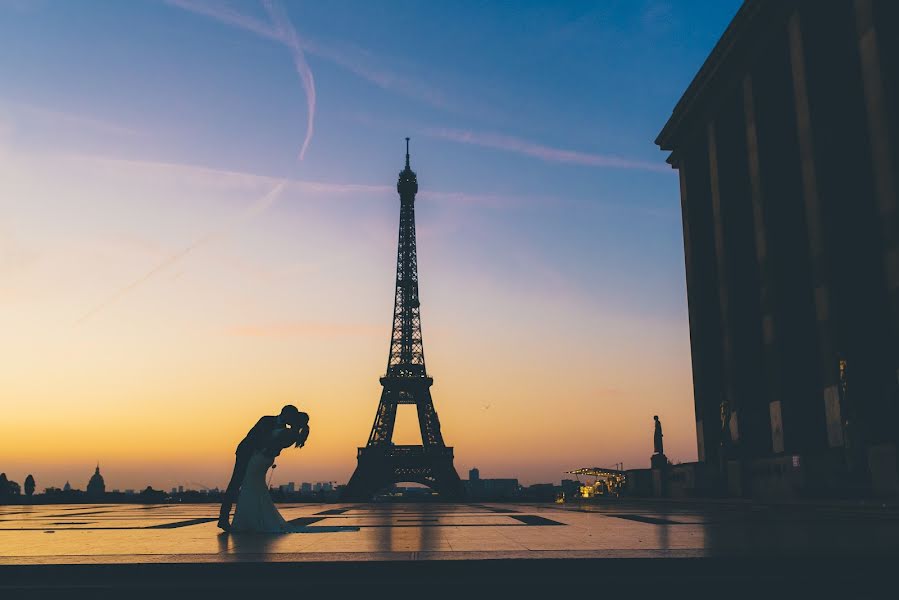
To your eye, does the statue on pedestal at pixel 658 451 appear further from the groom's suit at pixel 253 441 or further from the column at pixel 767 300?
the groom's suit at pixel 253 441

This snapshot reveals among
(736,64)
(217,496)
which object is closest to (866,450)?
(736,64)

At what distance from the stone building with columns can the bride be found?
2432cm

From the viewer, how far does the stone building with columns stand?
114ft

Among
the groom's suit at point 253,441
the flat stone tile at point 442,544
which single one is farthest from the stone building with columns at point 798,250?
the groom's suit at point 253,441

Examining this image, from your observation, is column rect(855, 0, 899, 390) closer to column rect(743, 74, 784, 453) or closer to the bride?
column rect(743, 74, 784, 453)

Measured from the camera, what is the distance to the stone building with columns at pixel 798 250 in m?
34.8

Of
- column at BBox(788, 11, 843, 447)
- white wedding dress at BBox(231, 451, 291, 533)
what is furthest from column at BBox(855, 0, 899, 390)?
white wedding dress at BBox(231, 451, 291, 533)

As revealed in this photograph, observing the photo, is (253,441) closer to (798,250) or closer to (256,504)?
(256,504)

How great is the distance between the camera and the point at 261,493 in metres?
13.5

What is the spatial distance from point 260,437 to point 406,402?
7356 centimetres

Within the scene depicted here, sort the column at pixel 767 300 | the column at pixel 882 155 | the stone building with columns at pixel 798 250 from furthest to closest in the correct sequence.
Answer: the column at pixel 767 300 < the stone building with columns at pixel 798 250 < the column at pixel 882 155

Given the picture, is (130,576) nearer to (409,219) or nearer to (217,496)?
(217,496)

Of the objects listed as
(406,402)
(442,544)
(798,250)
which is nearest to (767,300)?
(798,250)

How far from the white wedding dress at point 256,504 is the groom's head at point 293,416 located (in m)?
0.79
